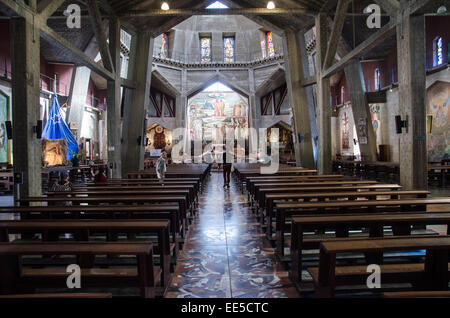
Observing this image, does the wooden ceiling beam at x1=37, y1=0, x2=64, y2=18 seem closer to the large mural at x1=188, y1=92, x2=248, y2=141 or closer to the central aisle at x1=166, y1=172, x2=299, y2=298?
the central aisle at x1=166, y1=172, x2=299, y2=298

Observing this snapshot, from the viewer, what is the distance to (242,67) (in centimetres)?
2662

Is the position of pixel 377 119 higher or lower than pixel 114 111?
higher

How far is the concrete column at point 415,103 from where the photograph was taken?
21.9 feet

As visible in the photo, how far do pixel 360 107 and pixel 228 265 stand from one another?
12917 millimetres

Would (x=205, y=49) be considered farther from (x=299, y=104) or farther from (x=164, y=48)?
(x=299, y=104)

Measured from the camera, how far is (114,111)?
449 inches

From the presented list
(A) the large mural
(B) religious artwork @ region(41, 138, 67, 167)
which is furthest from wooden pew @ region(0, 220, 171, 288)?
(A) the large mural

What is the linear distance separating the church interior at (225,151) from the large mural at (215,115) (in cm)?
13

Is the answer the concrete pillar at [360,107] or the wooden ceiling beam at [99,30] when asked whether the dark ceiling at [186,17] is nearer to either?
the wooden ceiling beam at [99,30]

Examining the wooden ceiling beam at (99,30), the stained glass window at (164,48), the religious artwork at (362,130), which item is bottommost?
the religious artwork at (362,130)

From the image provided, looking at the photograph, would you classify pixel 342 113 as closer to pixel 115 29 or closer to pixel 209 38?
pixel 209 38

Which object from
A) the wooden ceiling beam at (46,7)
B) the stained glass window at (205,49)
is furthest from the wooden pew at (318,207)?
the stained glass window at (205,49)

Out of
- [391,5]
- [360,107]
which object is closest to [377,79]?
[360,107]

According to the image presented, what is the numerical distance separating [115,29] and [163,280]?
1100cm
